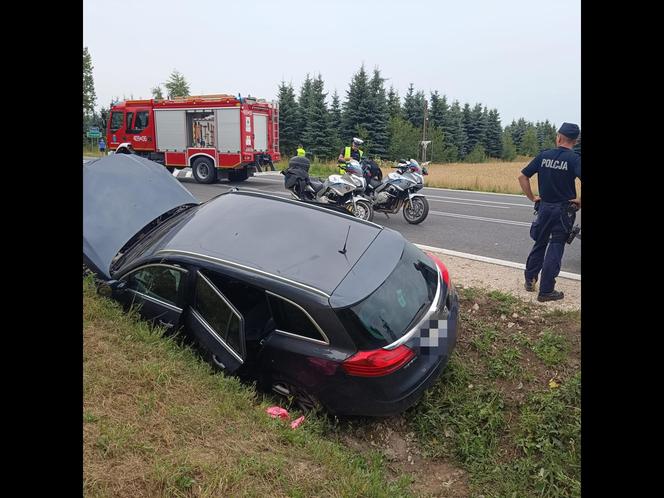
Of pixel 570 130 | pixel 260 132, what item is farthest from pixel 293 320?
pixel 260 132

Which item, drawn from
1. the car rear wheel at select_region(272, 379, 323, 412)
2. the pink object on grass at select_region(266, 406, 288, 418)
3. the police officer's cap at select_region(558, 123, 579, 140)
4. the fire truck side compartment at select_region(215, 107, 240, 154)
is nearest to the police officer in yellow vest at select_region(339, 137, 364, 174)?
the fire truck side compartment at select_region(215, 107, 240, 154)

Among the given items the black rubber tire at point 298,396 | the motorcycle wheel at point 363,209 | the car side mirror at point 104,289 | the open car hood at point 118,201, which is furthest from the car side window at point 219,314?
the motorcycle wheel at point 363,209

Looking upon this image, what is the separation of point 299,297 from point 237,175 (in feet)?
50.1

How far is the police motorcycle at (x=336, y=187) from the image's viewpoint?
32.8ft

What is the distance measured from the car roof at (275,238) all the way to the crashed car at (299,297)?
10mm

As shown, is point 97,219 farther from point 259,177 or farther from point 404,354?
point 259,177

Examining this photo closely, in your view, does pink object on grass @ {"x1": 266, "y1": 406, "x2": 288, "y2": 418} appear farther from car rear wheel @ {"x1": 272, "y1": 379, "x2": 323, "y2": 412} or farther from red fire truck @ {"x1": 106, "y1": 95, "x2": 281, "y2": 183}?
red fire truck @ {"x1": 106, "y1": 95, "x2": 281, "y2": 183}

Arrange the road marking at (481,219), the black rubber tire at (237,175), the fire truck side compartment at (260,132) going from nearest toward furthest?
1. the road marking at (481,219)
2. the fire truck side compartment at (260,132)
3. the black rubber tire at (237,175)

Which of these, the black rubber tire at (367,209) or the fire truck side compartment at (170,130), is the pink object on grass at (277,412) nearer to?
the black rubber tire at (367,209)
